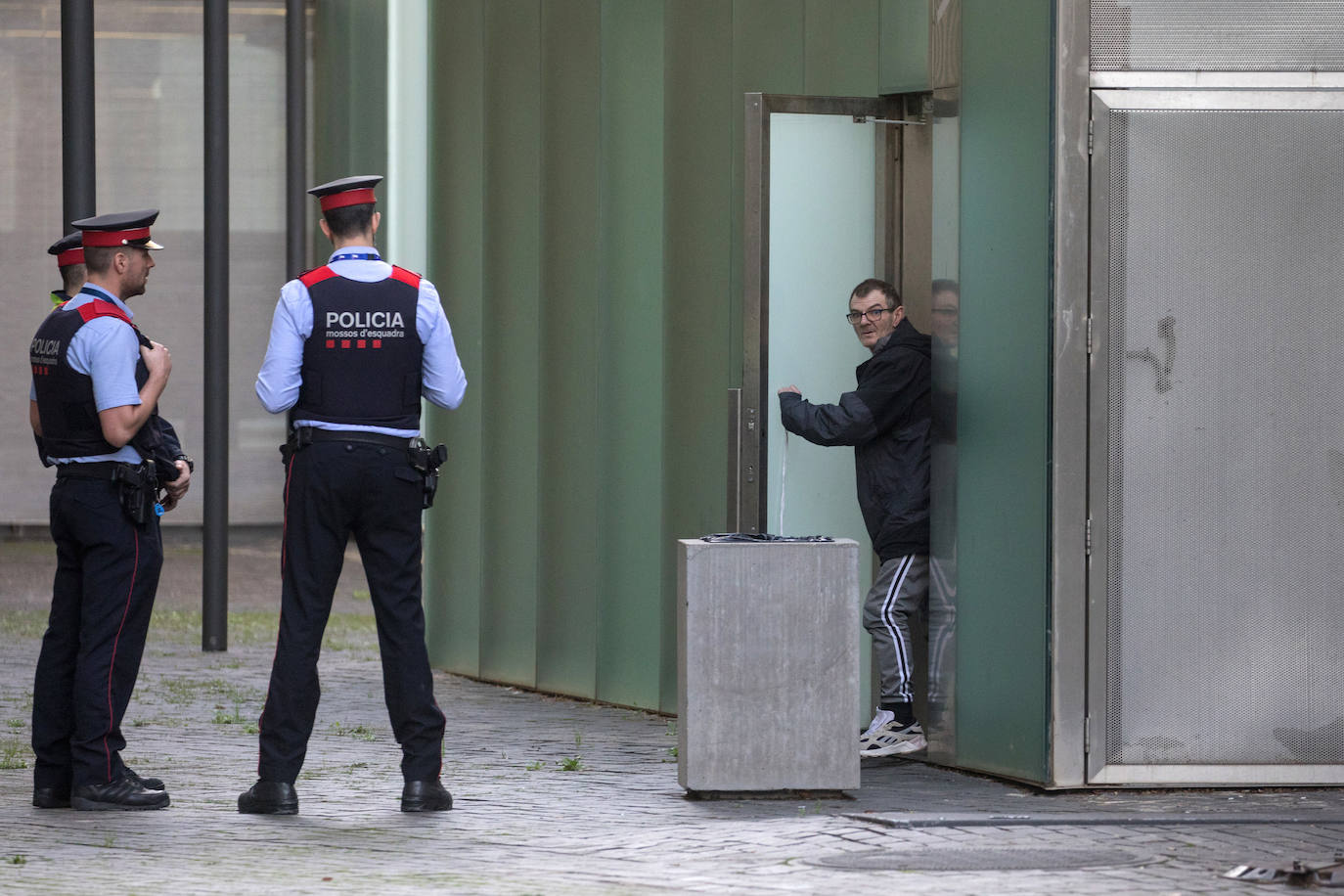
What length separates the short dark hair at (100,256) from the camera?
713cm

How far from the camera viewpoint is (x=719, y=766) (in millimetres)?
7199

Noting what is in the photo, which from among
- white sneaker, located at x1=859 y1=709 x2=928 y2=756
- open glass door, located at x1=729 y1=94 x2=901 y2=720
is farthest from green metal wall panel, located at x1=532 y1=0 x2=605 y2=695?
white sneaker, located at x1=859 y1=709 x2=928 y2=756

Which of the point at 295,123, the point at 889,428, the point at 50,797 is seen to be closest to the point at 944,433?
the point at 889,428

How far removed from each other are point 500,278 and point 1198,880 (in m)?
6.24

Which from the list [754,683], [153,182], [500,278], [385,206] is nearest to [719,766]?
[754,683]

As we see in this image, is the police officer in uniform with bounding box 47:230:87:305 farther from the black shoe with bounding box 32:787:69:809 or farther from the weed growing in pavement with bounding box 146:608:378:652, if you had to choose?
the weed growing in pavement with bounding box 146:608:378:652

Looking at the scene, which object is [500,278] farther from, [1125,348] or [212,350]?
[1125,348]

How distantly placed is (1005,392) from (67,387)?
3.16 m

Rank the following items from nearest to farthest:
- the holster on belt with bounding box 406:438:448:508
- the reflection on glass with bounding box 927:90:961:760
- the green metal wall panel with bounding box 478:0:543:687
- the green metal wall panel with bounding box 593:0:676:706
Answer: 1. the holster on belt with bounding box 406:438:448:508
2. the reflection on glass with bounding box 927:90:961:760
3. the green metal wall panel with bounding box 593:0:676:706
4. the green metal wall panel with bounding box 478:0:543:687

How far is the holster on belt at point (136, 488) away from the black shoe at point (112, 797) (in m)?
0.87

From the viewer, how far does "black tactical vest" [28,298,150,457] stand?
6973 millimetres

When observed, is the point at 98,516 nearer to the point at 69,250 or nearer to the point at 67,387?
the point at 67,387

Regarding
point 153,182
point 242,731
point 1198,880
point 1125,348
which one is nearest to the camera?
point 1198,880

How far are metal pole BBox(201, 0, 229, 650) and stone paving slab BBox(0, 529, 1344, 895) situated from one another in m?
3.74
